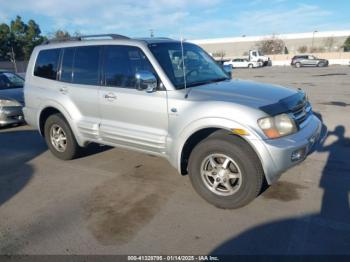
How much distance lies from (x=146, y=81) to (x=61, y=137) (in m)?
2.48

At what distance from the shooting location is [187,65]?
491 centimetres

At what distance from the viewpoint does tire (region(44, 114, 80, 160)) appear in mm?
5773

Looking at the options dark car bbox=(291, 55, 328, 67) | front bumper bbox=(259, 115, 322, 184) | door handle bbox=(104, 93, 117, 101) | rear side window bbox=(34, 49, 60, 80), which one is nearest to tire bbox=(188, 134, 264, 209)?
front bumper bbox=(259, 115, 322, 184)

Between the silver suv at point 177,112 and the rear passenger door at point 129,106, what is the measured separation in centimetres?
1

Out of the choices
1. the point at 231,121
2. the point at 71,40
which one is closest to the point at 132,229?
the point at 231,121

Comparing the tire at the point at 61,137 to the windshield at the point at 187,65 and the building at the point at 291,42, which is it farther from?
the building at the point at 291,42

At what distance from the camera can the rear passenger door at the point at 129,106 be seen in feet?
14.7

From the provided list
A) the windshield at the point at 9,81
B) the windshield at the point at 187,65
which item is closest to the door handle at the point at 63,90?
the windshield at the point at 187,65

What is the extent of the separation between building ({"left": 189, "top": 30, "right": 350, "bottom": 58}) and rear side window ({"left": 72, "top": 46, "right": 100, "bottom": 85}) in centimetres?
8139

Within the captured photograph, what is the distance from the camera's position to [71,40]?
227 inches

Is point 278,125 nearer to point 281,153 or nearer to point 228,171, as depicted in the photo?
point 281,153

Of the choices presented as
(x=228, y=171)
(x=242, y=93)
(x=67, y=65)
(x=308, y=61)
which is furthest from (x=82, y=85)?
(x=308, y=61)

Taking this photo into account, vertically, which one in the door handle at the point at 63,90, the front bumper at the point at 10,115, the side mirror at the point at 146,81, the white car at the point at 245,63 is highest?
the side mirror at the point at 146,81

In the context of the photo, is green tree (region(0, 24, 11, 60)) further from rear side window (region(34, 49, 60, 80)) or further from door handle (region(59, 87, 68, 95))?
door handle (region(59, 87, 68, 95))
